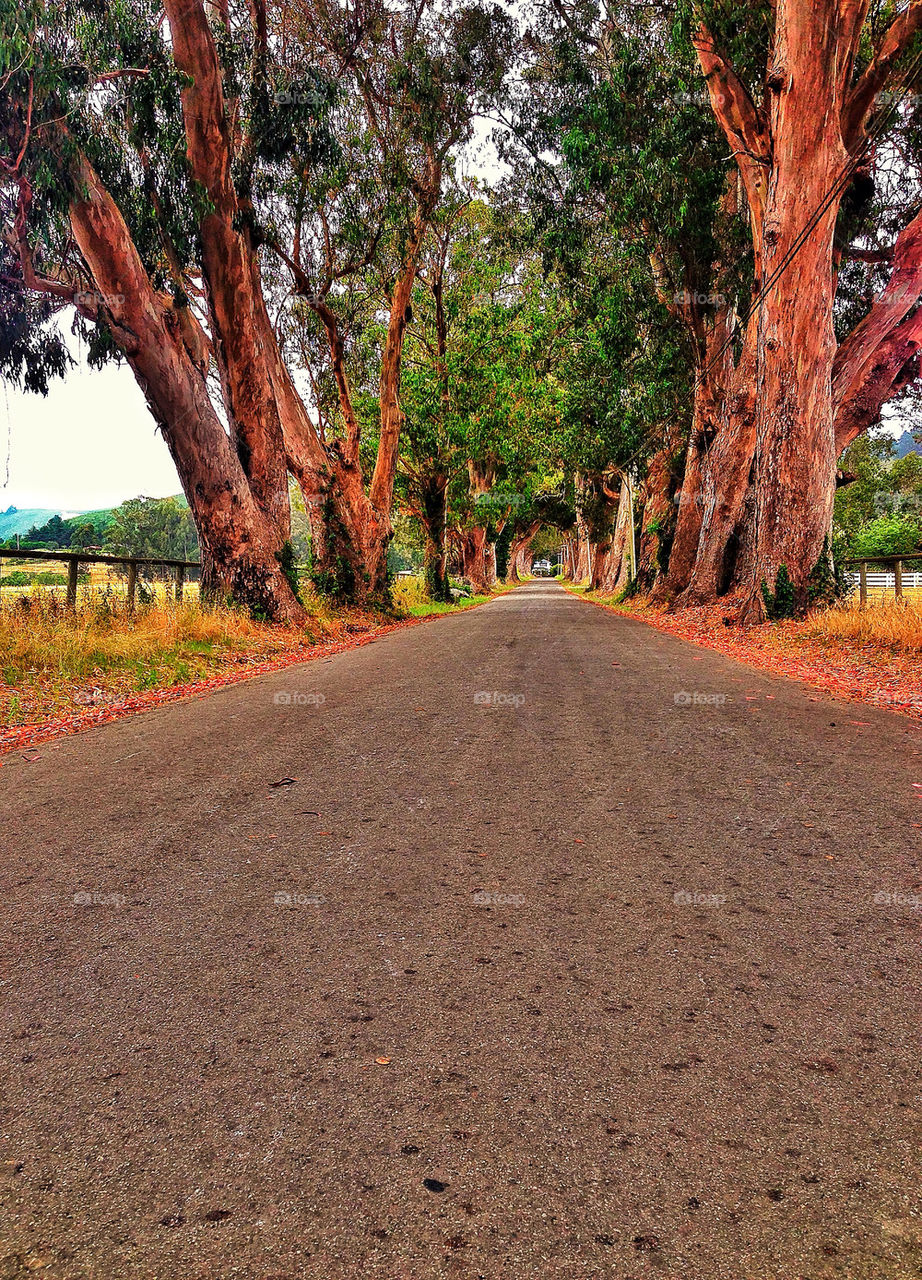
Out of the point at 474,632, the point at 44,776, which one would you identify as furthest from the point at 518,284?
the point at 44,776

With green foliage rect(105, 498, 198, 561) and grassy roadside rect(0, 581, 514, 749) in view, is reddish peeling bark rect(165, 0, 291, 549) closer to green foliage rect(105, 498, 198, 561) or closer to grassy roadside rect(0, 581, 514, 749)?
grassy roadside rect(0, 581, 514, 749)

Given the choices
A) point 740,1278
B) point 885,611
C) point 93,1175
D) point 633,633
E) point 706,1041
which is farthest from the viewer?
point 633,633

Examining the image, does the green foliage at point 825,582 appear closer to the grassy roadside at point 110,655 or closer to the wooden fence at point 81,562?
the grassy roadside at point 110,655

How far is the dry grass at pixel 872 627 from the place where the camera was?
31.4ft

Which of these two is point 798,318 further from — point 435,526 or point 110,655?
point 435,526

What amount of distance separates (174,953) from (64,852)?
131cm

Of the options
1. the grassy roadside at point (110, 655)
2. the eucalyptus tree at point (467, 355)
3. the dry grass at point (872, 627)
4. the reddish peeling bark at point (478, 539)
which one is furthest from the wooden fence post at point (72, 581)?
the reddish peeling bark at point (478, 539)

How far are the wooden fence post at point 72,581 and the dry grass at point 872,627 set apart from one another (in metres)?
10.4

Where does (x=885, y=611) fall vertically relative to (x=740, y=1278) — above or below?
above

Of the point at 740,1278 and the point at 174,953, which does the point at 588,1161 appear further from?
the point at 174,953

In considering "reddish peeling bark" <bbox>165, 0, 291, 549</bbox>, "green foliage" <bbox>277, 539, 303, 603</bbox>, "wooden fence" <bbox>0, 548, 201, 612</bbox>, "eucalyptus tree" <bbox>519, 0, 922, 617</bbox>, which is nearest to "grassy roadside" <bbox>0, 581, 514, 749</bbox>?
"wooden fence" <bbox>0, 548, 201, 612</bbox>

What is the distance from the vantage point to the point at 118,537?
102062 millimetres

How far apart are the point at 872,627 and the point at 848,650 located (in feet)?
1.65

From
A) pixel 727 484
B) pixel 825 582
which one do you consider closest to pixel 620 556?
pixel 727 484
